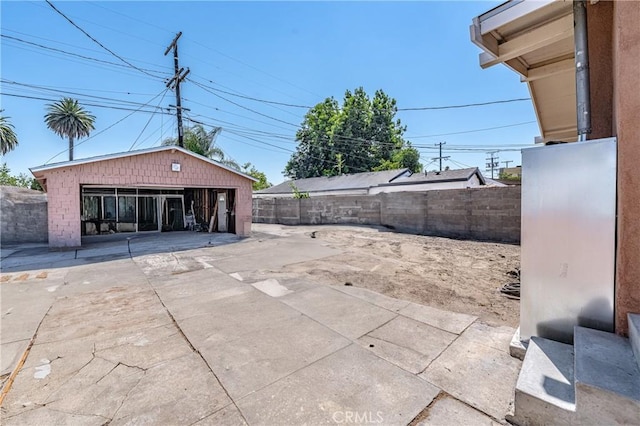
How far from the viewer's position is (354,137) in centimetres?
2908

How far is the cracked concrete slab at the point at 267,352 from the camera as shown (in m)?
2.22

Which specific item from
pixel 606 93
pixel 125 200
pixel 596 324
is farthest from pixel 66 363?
pixel 125 200

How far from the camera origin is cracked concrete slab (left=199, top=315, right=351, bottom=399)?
222cm

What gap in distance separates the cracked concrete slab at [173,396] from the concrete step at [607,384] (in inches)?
86.0

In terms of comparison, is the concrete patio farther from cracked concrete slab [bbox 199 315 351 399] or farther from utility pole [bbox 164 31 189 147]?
utility pole [bbox 164 31 189 147]

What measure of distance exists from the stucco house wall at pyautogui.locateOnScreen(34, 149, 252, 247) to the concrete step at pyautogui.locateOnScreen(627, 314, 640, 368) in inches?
445

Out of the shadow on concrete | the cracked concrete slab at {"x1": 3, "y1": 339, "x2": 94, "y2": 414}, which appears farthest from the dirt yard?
the shadow on concrete

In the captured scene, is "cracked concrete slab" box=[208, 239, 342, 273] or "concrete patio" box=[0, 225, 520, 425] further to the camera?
"cracked concrete slab" box=[208, 239, 342, 273]

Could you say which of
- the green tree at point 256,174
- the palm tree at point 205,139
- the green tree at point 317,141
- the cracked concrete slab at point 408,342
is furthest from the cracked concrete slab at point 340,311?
the green tree at point 256,174

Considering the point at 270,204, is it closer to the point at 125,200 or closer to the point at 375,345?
the point at 125,200

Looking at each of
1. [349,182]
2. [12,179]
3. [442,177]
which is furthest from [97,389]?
[12,179]

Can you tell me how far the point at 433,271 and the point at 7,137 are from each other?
3551 cm

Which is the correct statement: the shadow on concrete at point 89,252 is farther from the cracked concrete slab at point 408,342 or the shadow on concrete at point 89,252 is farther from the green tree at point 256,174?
the green tree at point 256,174

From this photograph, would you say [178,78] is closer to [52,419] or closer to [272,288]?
[272,288]
